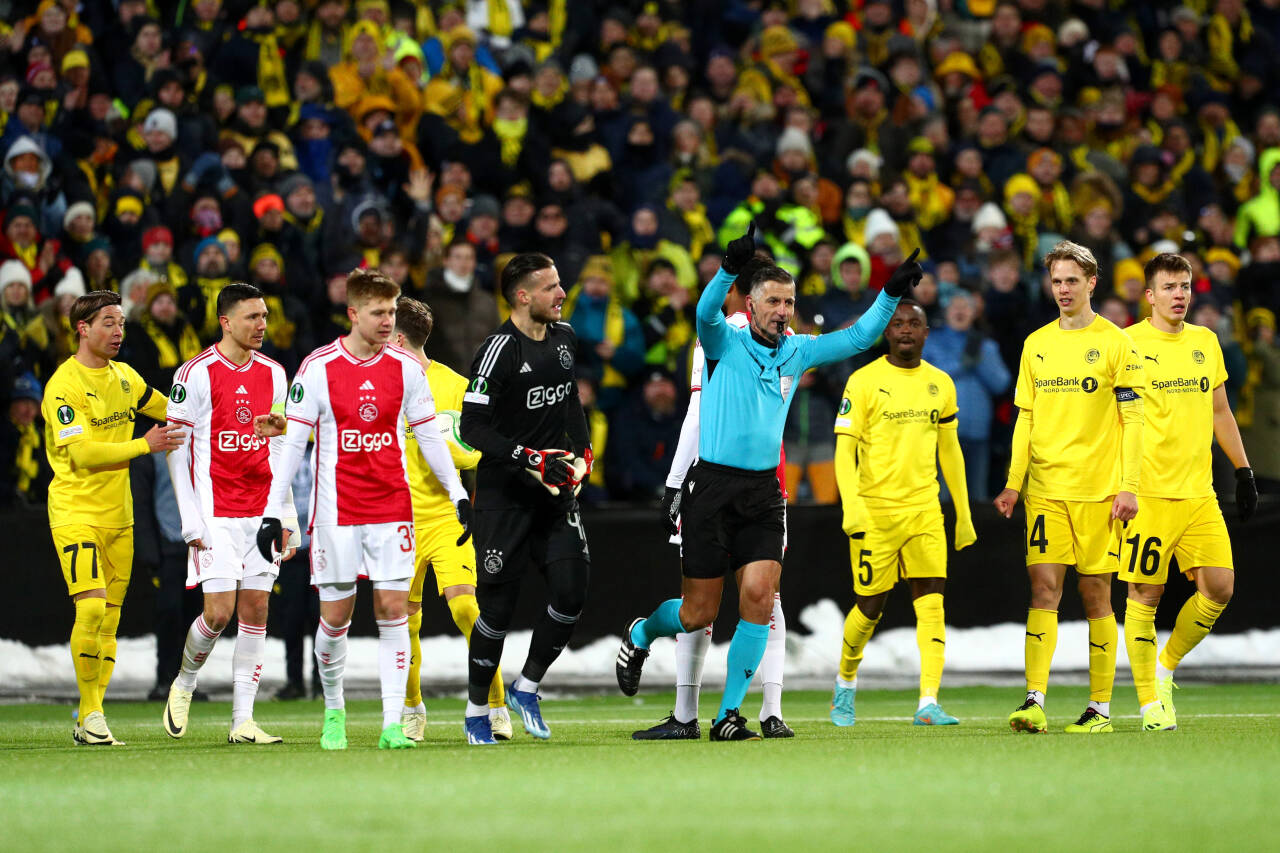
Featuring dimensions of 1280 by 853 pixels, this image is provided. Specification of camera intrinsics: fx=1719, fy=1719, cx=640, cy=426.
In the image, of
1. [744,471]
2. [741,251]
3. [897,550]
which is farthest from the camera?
[897,550]

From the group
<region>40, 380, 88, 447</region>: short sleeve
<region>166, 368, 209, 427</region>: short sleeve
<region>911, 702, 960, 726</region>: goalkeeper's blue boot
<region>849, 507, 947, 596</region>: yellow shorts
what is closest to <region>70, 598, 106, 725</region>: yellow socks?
<region>40, 380, 88, 447</region>: short sleeve

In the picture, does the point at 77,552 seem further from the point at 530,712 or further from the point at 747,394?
the point at 747,394

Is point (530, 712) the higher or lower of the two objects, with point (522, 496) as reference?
lower

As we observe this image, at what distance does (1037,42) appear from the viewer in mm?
20078

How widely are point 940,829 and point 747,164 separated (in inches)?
491

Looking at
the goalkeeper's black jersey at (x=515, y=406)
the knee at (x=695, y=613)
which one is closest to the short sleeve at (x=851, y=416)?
the knee at (x=695, y=613)

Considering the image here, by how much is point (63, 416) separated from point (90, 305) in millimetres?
650

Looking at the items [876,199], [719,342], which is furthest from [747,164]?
[719,342]

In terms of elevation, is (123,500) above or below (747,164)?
below

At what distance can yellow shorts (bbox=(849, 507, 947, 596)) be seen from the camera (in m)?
10.7

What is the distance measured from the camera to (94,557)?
9656mm

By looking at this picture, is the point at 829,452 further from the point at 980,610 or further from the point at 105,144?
the point at 105,144

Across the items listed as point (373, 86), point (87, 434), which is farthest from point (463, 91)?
point (87, 434)

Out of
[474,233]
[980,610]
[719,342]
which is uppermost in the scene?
[474,233]
